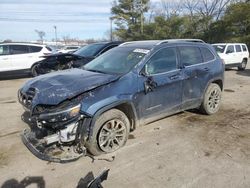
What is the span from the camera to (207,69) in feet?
19.0

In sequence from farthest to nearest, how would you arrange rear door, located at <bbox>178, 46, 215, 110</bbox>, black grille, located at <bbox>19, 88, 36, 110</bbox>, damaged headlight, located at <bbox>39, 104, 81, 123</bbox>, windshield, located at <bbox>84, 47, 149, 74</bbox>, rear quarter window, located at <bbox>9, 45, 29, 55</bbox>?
rear quarter window, located at <bbox>9, 45, 29, 55</bbox> < rear door, located at <bbox>178, 46, 215, 110</bbox> < windshield, located at <bbox>84, 47, 149, 74</bbox> < black grille, located at <bbox>19, 88, 36, 110</bbox> < damaged headlight, located at <bbox>39, 104, 81, 123</bbox>

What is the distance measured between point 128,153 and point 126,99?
2.83ft

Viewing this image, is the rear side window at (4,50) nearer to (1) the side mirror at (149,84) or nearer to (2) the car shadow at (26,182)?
(1) the side mirror at (149,84)

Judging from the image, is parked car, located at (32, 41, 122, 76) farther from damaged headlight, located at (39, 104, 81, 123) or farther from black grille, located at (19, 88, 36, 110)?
damaged headlight, located at (39, 104, 81, 123)

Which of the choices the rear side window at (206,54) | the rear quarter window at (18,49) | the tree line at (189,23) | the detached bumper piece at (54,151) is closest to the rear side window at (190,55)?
the rear side window at (206,54)

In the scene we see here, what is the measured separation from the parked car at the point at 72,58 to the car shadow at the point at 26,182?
6615 mm

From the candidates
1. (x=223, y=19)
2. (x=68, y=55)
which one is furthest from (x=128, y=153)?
(x=223, y=19)

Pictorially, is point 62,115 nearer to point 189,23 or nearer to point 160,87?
point 160,87

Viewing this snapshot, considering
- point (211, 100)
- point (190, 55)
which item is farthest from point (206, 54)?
point (211, 100)

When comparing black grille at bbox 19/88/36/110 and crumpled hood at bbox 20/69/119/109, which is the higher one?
crumpled hood at bbox 20/69/119/109

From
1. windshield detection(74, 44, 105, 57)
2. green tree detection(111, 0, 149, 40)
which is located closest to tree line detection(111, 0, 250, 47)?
green tree detection(111, 0, 149, 40)

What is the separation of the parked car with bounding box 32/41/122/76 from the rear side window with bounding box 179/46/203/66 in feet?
16.1

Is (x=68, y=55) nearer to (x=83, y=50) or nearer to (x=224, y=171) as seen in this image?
(x=83, y=50)

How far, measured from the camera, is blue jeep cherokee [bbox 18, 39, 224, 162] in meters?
3.72
